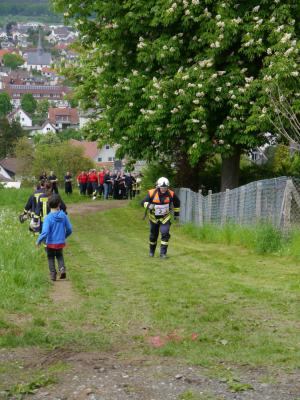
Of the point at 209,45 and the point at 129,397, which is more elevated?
the point at 209,45

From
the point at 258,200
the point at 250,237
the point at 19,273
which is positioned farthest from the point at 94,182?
the point at 19,273

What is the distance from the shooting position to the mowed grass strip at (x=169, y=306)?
9.44m

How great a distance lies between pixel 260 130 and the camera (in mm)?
24938

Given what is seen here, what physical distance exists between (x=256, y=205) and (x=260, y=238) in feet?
5.73

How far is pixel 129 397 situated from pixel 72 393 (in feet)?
1.71

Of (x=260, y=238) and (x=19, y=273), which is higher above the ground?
(x=260, y=238)

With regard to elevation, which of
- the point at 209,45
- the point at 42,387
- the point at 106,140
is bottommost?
the point at 42,387

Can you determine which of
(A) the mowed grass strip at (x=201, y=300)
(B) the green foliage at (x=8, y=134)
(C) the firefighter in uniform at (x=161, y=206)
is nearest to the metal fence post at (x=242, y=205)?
(A) the mowed grass strip at (x=201, y=300)

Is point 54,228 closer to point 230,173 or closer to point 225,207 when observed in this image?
point 225,207

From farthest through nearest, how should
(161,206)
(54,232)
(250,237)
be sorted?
1. (250,237)
2. (161,206)
3. (54,232)

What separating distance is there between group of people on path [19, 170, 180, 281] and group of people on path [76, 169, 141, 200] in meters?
23.4

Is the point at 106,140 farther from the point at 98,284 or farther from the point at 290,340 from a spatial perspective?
the point at 290,340

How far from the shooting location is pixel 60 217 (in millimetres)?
15148

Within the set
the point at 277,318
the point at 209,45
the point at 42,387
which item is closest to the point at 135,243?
the point at 209,45
